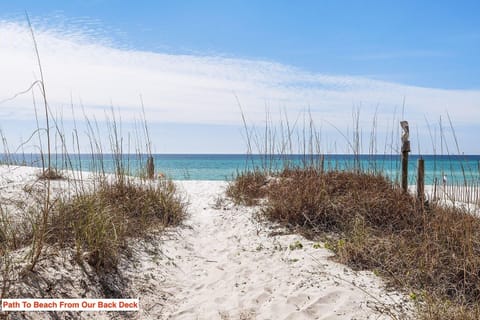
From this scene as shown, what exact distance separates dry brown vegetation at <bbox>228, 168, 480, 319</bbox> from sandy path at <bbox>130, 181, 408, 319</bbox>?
0.27 metres

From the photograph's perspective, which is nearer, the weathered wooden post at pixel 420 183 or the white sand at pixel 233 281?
the white sand at pixel 233 281

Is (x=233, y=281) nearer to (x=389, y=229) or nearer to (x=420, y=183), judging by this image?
(x=389, y=229)

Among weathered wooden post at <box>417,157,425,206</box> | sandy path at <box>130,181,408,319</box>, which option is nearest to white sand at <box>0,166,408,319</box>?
sandy path at <box>130,181,408,319</box>

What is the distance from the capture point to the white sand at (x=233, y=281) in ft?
9.53

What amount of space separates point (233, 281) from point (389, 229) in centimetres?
211

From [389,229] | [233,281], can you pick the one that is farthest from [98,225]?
[389,229]

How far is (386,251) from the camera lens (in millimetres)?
3666

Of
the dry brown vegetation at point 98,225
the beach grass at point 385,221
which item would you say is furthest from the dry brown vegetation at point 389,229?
the dry brown vegetation at point 98,225

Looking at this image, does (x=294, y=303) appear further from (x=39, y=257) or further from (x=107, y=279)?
(x=39, y=257)

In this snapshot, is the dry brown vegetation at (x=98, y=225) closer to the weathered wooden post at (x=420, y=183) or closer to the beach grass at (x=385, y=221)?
the beach grass at (x=385, y=221)

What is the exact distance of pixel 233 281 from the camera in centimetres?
366

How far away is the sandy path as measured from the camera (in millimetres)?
Result: 2969

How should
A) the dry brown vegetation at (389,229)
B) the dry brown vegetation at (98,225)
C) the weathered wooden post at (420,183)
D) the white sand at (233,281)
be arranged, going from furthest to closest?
1. the weathered wooden post at (420,183)
2. the dry brown vegetation at (98,225)
3. the dry brown vegetation at (389,229)
4. the white sand at (233,281)

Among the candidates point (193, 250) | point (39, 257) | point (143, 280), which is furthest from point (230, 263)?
point (39, 257)
